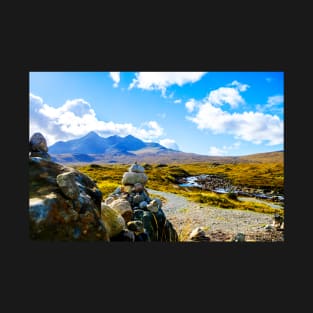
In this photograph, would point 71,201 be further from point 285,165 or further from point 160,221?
point 285,165

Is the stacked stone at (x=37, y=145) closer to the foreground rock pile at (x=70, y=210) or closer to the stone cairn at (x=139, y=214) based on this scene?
the foreground rock pile at (x=70, y=210)

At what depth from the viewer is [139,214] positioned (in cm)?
724

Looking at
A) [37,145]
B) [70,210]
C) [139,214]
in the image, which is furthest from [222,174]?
[70,210]

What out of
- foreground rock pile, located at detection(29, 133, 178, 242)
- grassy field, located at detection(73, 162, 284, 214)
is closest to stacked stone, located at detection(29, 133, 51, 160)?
foreground rock pile, located at detection(29, 133, 178, 242)

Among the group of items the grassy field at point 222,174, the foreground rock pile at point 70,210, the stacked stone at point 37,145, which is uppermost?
the stacked stone at point 37,145

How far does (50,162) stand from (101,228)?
191cm

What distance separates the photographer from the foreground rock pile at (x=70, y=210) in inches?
188

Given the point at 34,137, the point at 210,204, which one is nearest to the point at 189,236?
the point at 34,137

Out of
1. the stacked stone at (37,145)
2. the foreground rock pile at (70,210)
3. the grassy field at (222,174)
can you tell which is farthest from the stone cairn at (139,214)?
the grassy field at (222,174)

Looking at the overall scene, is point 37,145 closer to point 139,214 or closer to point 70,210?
point 70,210

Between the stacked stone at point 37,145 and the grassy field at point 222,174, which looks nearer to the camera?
the stacked stone at point 37,145

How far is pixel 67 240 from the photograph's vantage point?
4.91 metres

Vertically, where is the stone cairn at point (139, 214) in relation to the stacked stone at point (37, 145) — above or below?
below

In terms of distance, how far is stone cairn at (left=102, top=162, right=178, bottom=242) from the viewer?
6.43 meters
